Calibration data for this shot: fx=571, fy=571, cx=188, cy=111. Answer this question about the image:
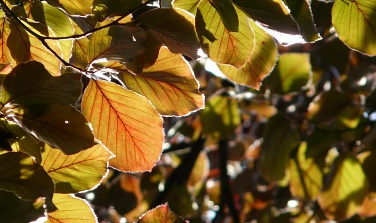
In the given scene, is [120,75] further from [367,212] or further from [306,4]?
[367,212]

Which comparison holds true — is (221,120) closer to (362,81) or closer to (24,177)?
(362,81)

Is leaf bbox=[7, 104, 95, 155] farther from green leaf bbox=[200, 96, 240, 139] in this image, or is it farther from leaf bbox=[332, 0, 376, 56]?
green leaf bbox=[200, 96, 240, 139]

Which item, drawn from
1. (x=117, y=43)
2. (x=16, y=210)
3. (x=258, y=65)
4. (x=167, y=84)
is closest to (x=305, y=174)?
(x=258, y=65)

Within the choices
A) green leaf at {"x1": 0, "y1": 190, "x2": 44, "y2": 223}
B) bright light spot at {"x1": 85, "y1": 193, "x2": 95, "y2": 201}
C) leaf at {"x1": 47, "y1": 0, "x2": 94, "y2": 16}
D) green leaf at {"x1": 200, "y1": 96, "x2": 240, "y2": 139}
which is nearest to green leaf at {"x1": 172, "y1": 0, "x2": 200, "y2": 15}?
leaf at {"x1": 47, "y1": 0, "x2": 94, "y2": 16}

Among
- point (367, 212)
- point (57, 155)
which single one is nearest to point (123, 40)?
point (57, 155)

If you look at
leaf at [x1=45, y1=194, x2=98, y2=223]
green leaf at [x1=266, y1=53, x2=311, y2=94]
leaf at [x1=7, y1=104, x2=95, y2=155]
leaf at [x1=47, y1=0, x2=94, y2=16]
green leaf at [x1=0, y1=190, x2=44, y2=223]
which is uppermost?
leaf at [x1=47, y1=0, x2=94, y2=16]

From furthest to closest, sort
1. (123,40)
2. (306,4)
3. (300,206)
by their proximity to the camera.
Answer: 1. (300,206)
2. (306,4)
3. (123,40)
